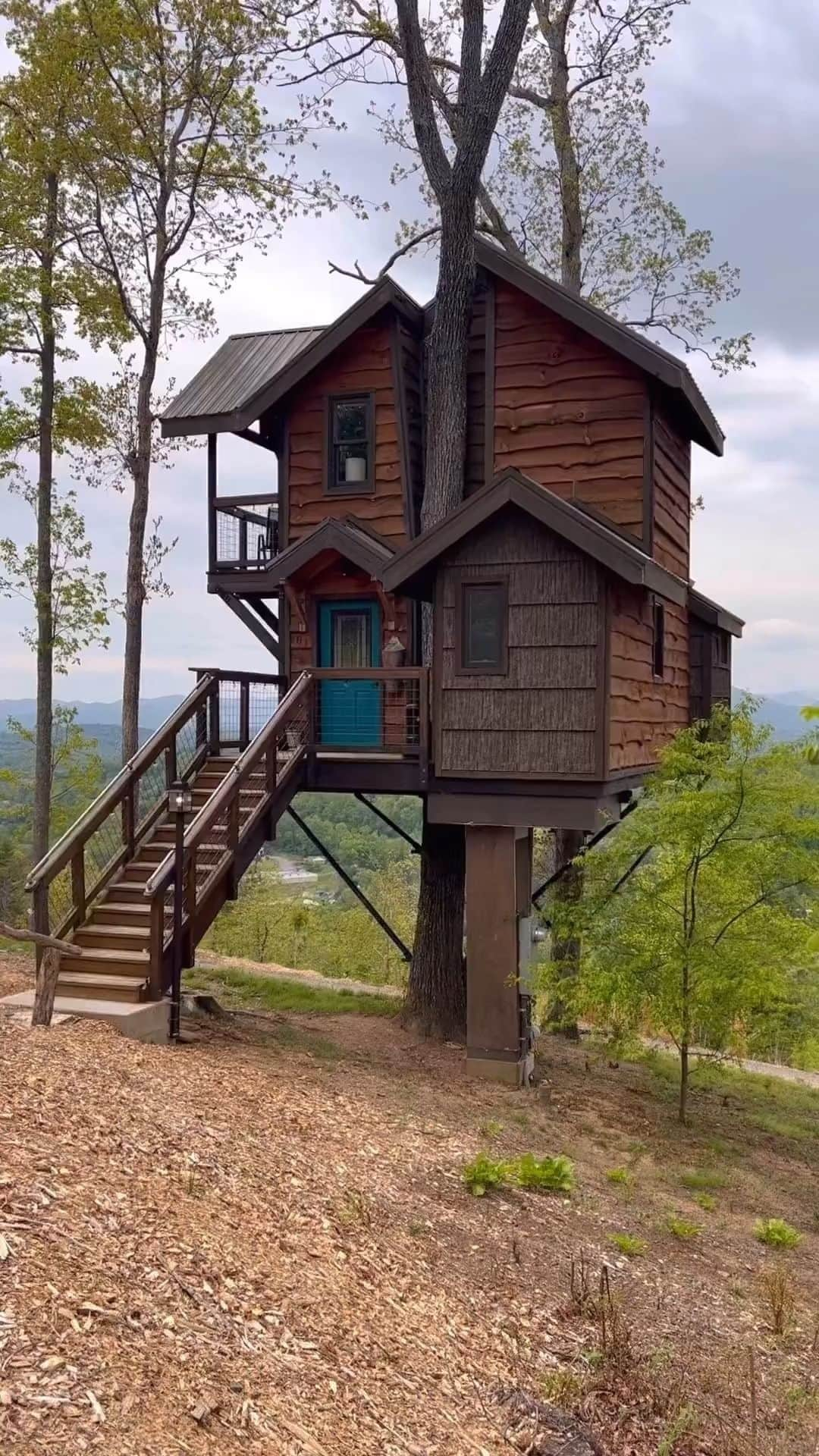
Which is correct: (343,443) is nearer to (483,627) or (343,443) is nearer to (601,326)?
(601,326)

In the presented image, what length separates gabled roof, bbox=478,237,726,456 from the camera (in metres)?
12.2

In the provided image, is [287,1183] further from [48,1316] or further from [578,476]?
[578,476]

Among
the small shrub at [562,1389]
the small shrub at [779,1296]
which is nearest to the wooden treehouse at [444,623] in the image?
the small shrub at [779,1296]

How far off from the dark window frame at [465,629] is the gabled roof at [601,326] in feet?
10.5

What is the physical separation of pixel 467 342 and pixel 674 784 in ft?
20.2

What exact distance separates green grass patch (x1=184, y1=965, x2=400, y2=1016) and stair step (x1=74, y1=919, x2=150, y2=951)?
3825mm

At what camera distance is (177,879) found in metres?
10.6

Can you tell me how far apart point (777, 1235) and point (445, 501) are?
8556 millimetres

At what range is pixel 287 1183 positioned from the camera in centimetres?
709

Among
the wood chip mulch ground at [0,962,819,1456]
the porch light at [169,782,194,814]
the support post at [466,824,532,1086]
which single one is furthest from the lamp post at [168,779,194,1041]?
the support post at [466,824,532,1086]

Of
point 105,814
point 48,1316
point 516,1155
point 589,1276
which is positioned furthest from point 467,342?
point 48,1316

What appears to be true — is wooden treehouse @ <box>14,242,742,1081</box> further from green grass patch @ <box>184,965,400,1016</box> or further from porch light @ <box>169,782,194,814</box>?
green grass patch @ <box>184,965,400,1016</box>

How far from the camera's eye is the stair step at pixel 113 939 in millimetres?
11227

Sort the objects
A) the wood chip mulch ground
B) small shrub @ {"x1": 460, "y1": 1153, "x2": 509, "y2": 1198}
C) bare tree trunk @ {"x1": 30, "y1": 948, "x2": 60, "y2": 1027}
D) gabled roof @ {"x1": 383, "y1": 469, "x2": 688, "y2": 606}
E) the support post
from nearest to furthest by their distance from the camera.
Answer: the wood chip mulch ground, small shrub @ {"x1": 460, "y1": 1153, "x2": 509, "y2": 1198}, bare tree trunk @ {"x1": 30, "y1": 948, "x2": 60, "y2": 1027}, gabled roof @ {"x1": 383, "y1": 469, "x2": 688, "y2": 606}, the support post
